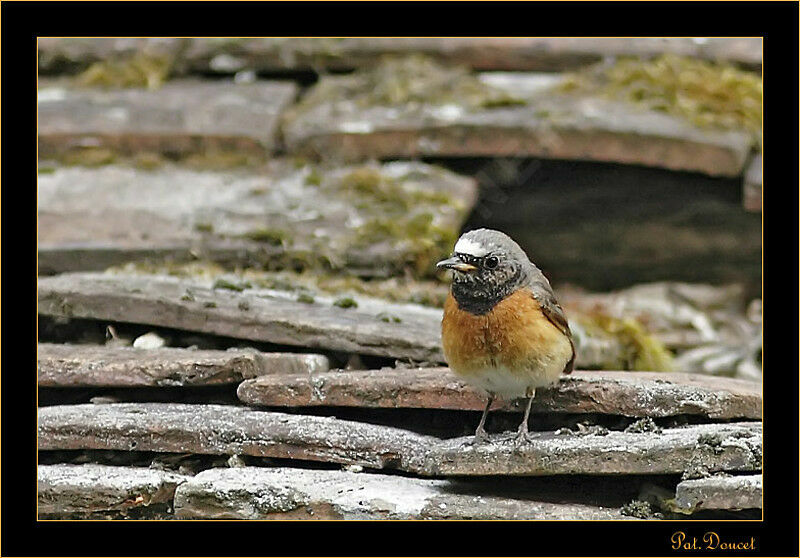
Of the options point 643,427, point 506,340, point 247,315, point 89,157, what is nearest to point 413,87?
point 89,157

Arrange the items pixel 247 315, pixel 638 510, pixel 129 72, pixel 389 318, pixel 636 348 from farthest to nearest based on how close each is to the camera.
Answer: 1. pixel 129 72
2. pixel 636 348
3. pixel 389 318
4. pixel 247 315
5. pixel 638 510

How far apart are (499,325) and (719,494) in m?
1.10

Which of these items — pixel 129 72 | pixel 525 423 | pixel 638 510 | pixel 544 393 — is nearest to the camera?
pixel 638 510

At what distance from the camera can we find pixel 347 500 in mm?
3436

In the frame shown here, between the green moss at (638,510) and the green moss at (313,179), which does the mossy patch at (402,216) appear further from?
the green moss at (638,510)

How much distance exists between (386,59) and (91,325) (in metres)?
3.24

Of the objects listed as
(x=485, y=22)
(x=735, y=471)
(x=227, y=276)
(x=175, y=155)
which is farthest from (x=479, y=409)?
(x=485, y=22)

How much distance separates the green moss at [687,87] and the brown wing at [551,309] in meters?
2.41

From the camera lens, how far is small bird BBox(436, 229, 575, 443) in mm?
3863

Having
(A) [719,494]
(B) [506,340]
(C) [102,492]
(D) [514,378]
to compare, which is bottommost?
(C) [102,492]

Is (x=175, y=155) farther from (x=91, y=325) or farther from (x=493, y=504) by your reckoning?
(x=493, y=504)

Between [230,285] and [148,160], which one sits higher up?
[148,160]

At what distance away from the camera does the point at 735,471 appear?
338 cm

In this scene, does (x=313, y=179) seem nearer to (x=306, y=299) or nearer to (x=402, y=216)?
(x=402, y=216)
